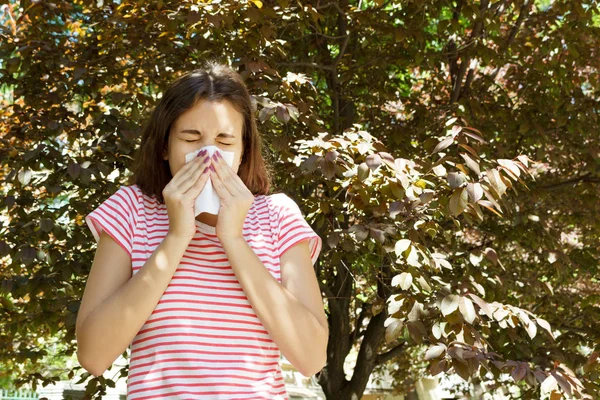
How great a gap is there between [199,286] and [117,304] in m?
0.19

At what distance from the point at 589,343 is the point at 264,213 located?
12.7ft

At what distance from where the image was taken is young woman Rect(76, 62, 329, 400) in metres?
1.57

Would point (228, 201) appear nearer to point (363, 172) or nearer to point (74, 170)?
point (363, 172)

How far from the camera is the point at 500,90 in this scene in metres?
6.00

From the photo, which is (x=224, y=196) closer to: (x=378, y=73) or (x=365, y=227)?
(x=365, y=227)

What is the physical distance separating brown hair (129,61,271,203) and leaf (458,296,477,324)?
1606mm

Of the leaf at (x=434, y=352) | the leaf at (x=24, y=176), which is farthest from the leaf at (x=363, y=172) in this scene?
the leaf at (x=24, y=176)

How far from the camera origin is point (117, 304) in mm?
1554

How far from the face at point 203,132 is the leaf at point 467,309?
185 cm

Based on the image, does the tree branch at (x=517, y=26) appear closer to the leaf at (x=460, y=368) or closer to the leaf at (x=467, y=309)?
the leaf at (x=467, y=309)

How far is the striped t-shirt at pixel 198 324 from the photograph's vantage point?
157cm

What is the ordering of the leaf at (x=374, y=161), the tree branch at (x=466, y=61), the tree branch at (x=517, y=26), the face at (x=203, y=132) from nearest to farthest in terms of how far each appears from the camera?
the face at (x=203, y=132) → the leaf at (x=374, y=161) → the tree branch at (x=466, y=61) → the tree branch at (x=517, y=26)

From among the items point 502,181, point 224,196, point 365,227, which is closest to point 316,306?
point 224,196

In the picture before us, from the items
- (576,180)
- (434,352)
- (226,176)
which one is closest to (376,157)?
(434,352)
